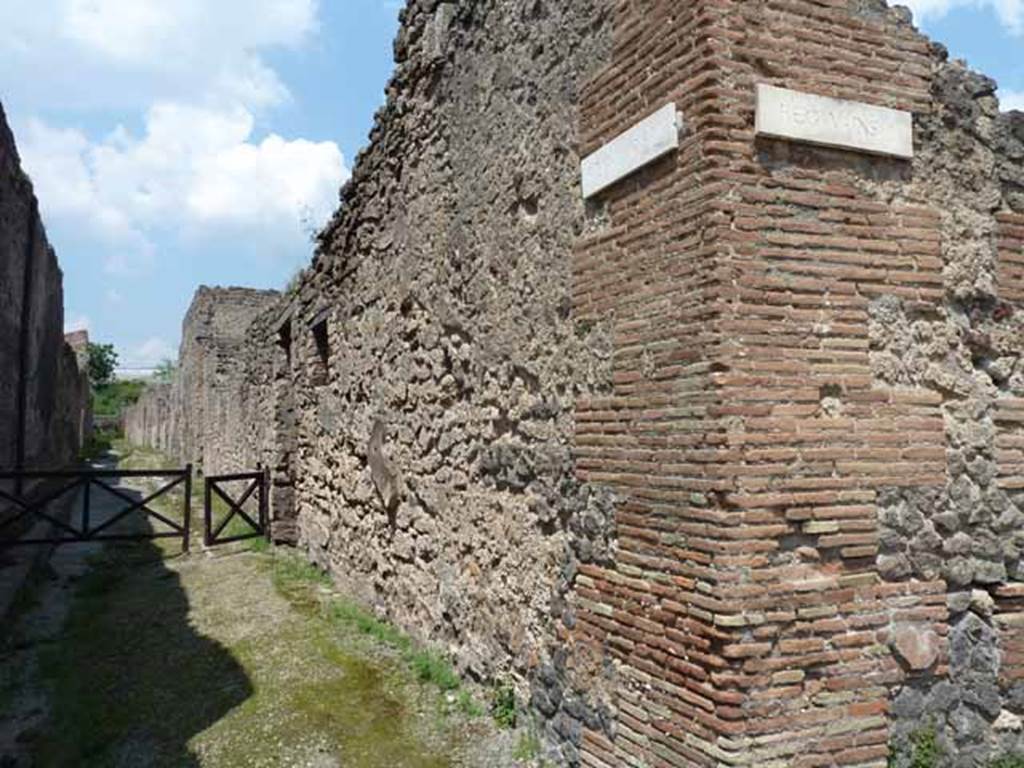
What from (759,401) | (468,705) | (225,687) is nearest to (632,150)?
(759,401)

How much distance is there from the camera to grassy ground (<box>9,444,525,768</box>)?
4.05 m

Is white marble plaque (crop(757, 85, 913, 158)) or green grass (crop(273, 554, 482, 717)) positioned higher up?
white marble plaque (crop(757, 85, 913, 158))

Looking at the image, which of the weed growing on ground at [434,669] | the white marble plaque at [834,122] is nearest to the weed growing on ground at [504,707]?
the weed growing on ground at [434,669]

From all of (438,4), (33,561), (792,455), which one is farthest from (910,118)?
(33,561)

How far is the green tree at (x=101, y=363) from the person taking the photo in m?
50.8

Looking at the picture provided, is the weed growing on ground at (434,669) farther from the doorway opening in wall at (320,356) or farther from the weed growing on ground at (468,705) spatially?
the doorway opening in wall at (320,356)

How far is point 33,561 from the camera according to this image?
7715 millimetres

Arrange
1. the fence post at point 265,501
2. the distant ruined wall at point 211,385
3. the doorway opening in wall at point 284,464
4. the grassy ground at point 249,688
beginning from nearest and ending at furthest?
1. the grassy ground at point 249,688
2. the doorway opening in wall at point 284,464
3. the fence post at point 265,501
4. the distant ruined wall at point 211,385

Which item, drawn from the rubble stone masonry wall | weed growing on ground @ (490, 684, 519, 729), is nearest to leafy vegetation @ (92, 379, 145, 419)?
weed growing on ground @ (490, 684, 519, 729)

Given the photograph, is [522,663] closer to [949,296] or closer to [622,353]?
[622,353]

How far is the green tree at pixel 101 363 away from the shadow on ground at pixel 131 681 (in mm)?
48401

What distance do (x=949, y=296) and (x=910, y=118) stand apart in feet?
2.25

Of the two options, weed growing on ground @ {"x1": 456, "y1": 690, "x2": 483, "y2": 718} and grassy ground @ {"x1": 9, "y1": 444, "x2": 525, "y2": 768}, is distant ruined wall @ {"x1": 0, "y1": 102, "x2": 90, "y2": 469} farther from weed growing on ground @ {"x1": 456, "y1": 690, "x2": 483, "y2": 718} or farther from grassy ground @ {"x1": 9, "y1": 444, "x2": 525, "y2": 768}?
weed growing on ground @ {"x1": 456, "y1": 690, "x2": 483, "y2": 718}

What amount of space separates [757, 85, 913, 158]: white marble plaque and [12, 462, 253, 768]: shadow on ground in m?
3.75
